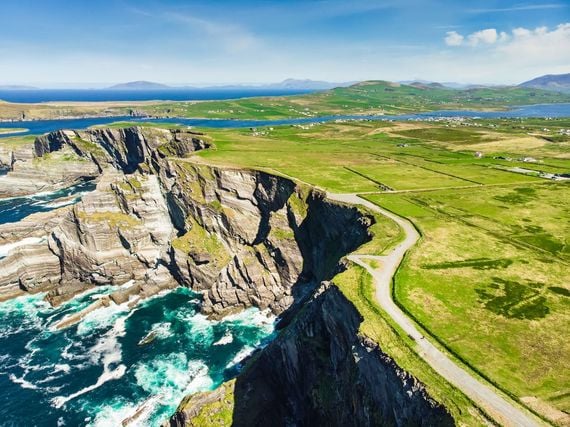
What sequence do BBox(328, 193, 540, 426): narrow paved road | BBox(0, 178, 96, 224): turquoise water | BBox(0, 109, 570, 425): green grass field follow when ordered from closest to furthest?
BBox(328, 193, 540, 426): narrow paved road
BBox(0, 109, 570, 425): green grass field
BBox(0, 178, 96, 224): turquoise water

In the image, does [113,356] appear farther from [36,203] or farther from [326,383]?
[36,203]

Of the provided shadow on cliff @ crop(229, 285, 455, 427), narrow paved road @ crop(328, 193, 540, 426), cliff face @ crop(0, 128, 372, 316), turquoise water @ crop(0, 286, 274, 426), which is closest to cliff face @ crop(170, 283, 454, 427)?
shadow on cliff @ crop(229, 285, 455, 427)

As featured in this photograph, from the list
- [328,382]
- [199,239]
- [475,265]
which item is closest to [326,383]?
[328,382]

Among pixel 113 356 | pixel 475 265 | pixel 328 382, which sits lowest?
pixel 113 356

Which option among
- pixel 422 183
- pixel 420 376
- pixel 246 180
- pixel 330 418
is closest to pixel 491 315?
pixel 420 376

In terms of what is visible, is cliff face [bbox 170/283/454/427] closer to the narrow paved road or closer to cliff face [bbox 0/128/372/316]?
the narrow paved road

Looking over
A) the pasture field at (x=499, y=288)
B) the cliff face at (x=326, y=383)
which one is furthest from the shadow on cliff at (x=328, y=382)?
the pasture field at (x=499, y=288)

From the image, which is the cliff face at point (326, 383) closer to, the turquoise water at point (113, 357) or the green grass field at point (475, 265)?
the green grass field at point (475, 265)
